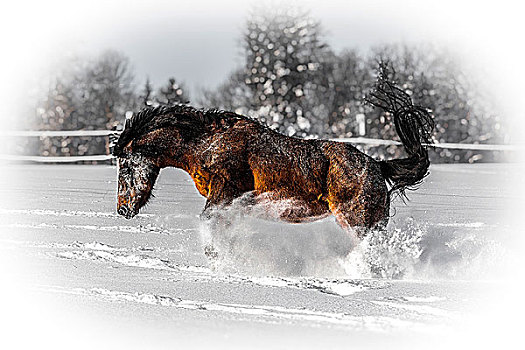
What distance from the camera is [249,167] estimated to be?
5023 mm

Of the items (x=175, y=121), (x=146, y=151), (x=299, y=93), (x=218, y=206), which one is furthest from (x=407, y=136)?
(x=299, y=93)

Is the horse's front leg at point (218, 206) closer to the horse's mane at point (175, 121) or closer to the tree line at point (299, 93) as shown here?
the horse's mane at point (175, 121)

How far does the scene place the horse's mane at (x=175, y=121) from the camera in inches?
208

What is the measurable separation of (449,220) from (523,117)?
1793 cm

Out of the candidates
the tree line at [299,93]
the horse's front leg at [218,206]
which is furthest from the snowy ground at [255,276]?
the tree line at [299,93]

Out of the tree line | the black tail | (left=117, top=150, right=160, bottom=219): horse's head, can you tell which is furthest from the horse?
the tree line

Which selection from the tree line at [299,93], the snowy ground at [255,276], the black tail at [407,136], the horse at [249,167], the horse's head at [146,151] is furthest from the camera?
the tree line at [299,93]

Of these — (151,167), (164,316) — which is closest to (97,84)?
(151,167)

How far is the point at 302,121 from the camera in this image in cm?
2712

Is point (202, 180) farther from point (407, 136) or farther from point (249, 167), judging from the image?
point (407, 136)

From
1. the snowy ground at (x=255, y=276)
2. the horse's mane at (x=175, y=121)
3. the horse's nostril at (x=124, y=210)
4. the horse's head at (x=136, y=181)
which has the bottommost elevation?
the snowy ground at (x=255, y=276)

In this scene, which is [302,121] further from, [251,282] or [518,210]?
[251,282]

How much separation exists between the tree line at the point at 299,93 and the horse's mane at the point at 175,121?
17.3 meters

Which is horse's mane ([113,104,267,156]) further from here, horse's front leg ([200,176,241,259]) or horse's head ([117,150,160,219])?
horse's front leg ([200,176,241,259])
